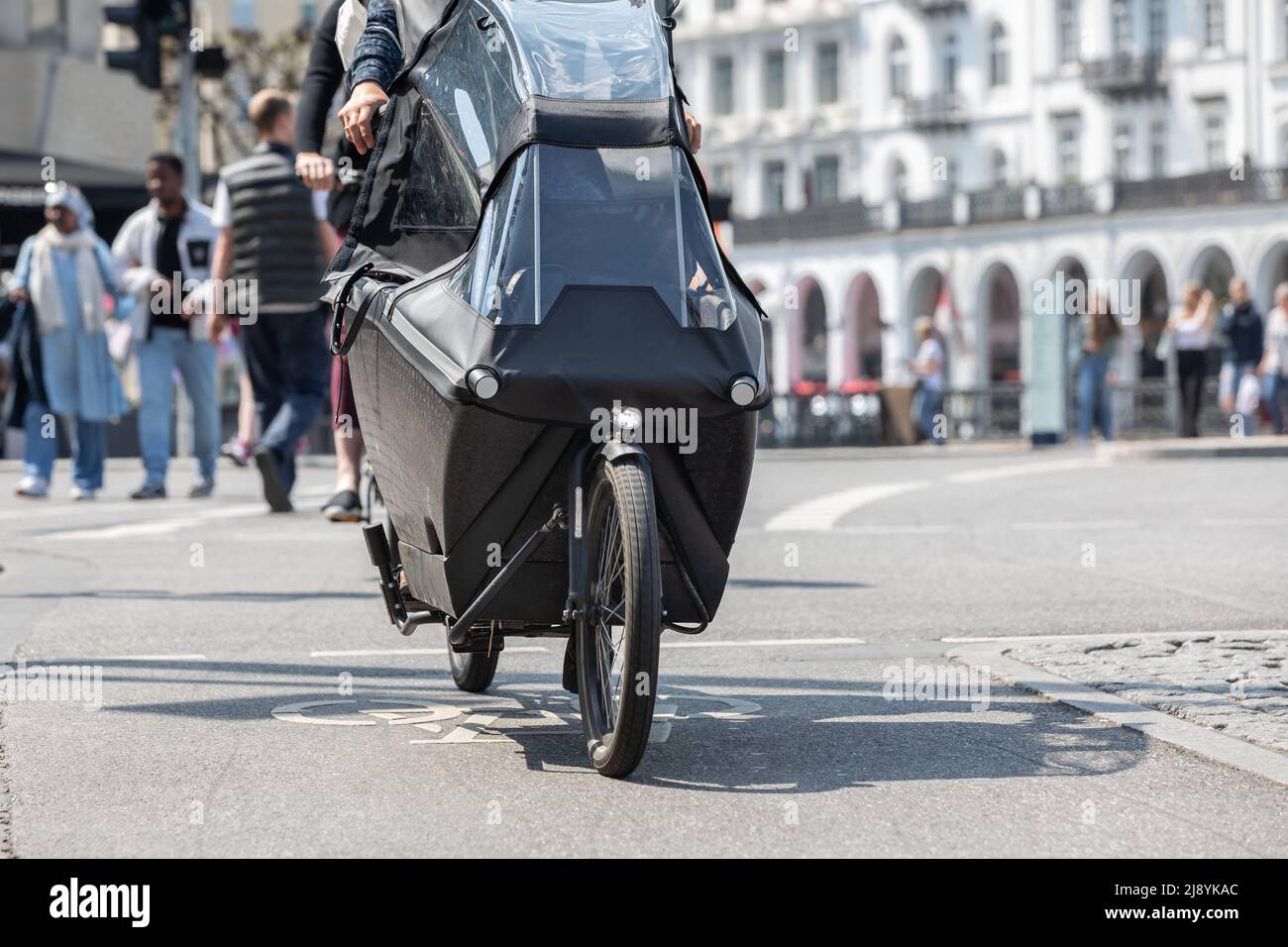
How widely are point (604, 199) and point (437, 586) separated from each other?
1.05 m

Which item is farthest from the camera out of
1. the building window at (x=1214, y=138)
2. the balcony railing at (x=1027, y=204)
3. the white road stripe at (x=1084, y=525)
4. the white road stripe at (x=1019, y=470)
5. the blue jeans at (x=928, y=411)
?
the building window at (x=1214, y=138)

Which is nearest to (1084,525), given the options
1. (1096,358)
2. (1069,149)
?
(1096,358)

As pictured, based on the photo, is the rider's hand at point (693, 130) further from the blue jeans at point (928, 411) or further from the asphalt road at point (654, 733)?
the blue jeans at point (928, 411)

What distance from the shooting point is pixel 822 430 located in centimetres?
3628

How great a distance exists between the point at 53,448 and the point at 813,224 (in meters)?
63.0

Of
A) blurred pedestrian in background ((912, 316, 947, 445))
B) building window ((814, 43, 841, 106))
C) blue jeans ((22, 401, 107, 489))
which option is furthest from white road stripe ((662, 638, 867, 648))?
building window ((814, 43, 841, 106))

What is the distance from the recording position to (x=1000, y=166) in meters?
77.8

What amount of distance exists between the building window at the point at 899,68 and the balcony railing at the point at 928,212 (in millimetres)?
6419

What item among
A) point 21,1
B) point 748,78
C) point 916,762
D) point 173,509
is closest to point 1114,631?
point 916,762

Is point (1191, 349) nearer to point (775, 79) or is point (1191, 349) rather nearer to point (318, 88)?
point (318, 88)

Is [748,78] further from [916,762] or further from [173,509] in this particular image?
[916,762]

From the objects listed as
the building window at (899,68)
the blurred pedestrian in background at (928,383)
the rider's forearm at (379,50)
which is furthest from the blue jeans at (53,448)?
the building window at (899,68)

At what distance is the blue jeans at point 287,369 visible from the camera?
13.1m

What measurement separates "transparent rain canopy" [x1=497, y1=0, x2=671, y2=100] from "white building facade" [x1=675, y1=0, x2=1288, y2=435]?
58.4 metres
